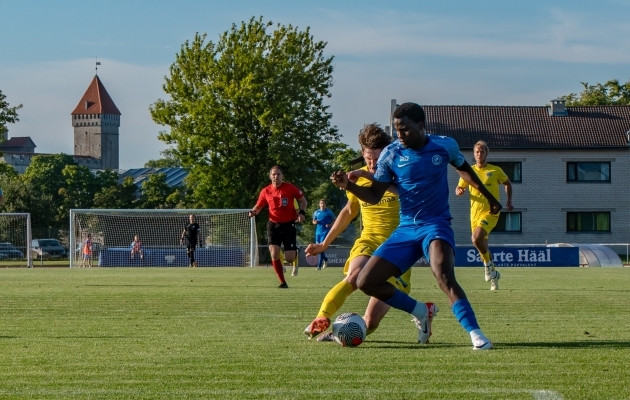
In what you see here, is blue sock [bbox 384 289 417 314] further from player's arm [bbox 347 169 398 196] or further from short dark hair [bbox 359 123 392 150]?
short dark hair [bbox 359 123 392 150]

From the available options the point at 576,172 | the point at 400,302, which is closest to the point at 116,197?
the point at 576,172

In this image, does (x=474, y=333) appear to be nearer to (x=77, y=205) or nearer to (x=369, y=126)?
(x=369, y=126)

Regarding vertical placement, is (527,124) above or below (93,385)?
above

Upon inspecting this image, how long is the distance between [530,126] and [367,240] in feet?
186

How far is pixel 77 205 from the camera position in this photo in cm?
10900

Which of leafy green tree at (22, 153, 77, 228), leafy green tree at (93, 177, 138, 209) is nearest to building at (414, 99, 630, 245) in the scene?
leafy green tree at (93, 177, 138, 209)

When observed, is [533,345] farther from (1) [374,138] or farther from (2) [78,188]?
(2) [78,188]

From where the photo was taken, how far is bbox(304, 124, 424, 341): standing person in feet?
28.5

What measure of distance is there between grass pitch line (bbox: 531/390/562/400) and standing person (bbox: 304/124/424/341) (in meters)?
2.78

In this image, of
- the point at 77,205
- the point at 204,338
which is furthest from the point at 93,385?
the point at 77,205

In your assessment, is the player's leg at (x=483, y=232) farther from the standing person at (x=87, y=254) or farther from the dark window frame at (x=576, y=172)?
the dark window frame at (x=576, y=172)

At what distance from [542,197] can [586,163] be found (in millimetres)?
3502

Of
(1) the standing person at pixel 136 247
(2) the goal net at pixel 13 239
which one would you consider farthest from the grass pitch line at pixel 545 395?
(2) the goal net at pixel 13 239

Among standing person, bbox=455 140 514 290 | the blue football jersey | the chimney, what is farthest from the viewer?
the chimney
